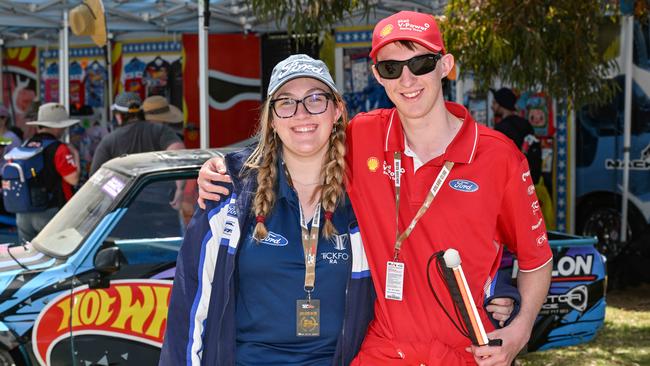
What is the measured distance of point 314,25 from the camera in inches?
250

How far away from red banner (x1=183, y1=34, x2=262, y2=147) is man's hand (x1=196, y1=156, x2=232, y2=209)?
10.4 m

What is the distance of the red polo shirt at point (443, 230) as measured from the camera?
266cm

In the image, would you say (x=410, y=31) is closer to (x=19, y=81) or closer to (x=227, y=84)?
(x=227, y=84)

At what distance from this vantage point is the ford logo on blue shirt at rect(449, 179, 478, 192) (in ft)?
8.82

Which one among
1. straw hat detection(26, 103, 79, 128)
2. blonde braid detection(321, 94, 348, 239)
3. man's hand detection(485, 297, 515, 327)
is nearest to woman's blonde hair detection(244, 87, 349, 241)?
blonde braid detection(321, 94, 348, 239)

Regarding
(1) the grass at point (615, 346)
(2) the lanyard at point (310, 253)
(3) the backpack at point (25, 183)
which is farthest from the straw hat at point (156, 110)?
(2) the lanyard at point (310, 253)

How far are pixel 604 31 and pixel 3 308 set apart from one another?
674cm

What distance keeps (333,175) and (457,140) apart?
0.40 m

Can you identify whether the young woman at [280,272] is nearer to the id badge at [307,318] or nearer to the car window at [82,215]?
the id badge at [307,318]

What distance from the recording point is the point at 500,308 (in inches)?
107

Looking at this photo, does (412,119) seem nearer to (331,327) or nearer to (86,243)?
(331,327)

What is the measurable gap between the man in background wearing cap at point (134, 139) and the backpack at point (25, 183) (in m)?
0.81

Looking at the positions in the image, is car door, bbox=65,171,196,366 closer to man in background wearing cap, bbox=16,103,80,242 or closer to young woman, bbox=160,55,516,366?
young woman, bbox=160,55,516,366

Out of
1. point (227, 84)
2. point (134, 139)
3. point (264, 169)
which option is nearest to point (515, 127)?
point (134, 139)
